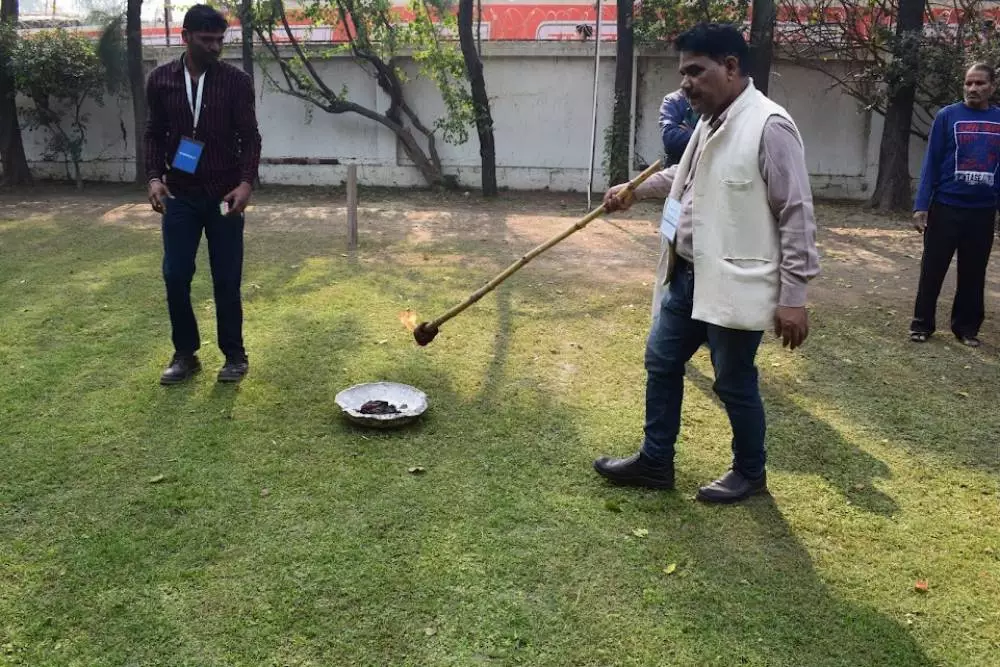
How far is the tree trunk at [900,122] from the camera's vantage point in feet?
35.9

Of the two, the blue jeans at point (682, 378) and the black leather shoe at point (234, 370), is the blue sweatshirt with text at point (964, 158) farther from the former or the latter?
the black leather shoe at point (234, 370)

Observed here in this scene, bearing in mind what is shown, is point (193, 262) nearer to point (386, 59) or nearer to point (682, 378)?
point (682, 378)


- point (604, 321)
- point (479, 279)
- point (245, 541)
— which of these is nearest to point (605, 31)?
point (479, 279)

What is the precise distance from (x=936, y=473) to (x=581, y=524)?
5.72 feet

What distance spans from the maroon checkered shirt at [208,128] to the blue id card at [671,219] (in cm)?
228

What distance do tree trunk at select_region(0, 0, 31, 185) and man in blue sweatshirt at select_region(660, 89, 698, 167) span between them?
12670 mm

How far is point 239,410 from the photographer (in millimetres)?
4305

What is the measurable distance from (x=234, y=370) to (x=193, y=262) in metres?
0.65

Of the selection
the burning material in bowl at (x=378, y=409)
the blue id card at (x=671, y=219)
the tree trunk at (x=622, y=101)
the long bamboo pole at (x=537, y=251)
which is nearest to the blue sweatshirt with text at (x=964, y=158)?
the long bamboo pole at (x=537, y=251)

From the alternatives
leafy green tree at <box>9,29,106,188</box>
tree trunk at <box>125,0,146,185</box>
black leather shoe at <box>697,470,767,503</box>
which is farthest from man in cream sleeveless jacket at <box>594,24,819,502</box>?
leafy green tree at <box>9,29,106,188</box>

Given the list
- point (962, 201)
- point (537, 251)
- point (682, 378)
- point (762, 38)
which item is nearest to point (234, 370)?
point (537, 251)

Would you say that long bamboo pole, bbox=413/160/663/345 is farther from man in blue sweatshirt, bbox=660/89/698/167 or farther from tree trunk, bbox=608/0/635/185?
tree trunk, bbox=608/0/635/185

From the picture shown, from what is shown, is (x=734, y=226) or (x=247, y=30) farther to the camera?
(x=247, y=30)

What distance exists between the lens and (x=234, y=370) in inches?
185
